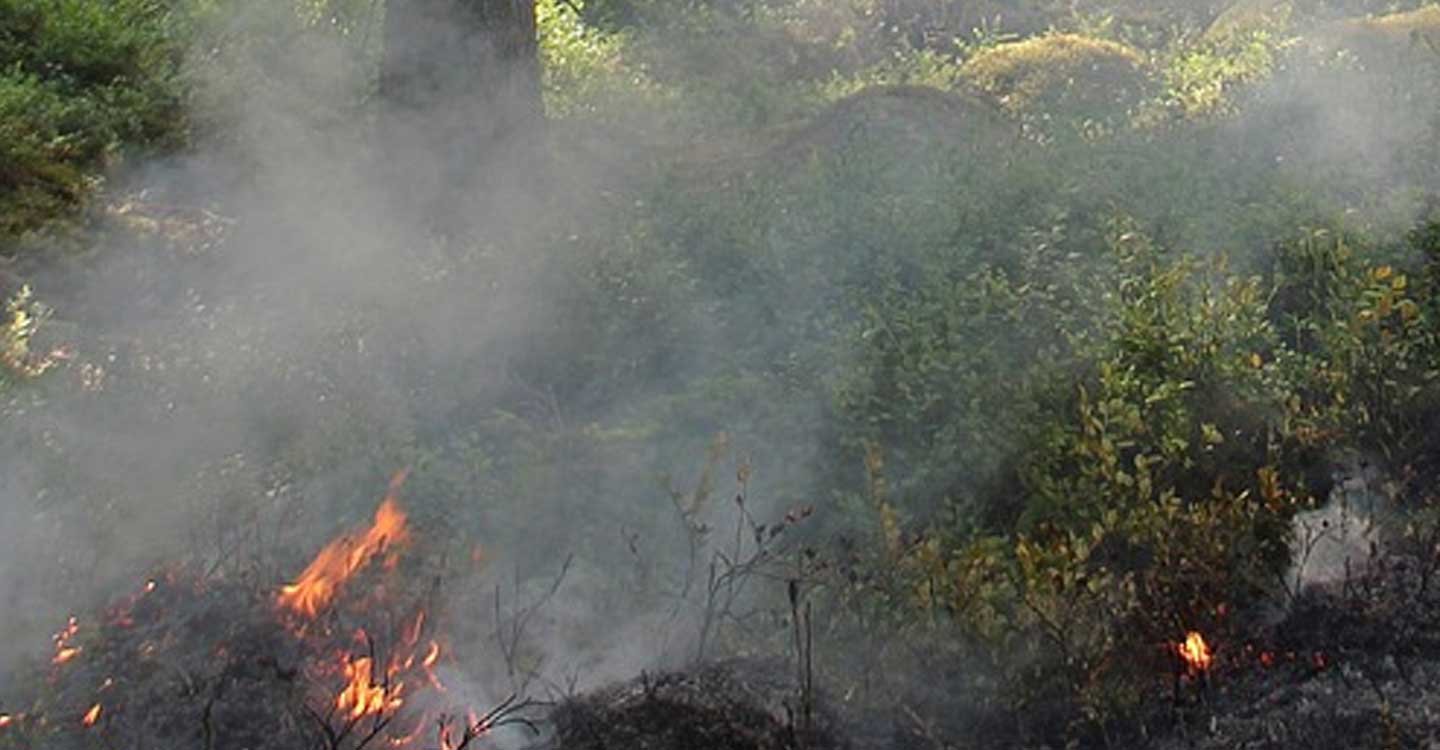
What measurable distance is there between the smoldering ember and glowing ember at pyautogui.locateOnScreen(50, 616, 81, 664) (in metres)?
0.04

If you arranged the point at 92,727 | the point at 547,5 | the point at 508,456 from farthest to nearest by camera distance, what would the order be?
1. the point at 547,5
2. the point at 508,456
3. the point at 92,727

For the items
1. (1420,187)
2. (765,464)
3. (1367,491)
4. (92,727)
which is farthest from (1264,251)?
(92,727)

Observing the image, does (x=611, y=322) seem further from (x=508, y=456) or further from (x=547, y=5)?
(x=547, y=5)

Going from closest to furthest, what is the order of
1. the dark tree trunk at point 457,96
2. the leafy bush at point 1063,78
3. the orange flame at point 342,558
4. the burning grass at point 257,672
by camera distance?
the burning grass at point 257,672
the orange flame at point 342,558
the dark tree trunk at point 457,96
the leafy bush at point 1063,78

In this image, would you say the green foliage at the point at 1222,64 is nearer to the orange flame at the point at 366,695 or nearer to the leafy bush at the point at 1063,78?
the leafy bush at the point at 1063,78

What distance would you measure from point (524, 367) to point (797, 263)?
1.38m

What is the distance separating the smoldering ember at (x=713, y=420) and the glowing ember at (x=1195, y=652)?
18mm

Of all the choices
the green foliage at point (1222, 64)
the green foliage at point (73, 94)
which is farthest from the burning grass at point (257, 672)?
the green foliage at point (1222, 64)

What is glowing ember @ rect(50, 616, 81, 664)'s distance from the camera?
15.9 feet

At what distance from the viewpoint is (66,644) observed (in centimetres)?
492

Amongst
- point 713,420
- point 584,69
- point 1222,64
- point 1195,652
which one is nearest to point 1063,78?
point 1222,64

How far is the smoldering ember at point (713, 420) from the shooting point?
187 inches

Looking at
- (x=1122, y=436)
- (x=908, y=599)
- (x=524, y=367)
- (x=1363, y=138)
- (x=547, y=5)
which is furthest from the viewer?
(x=547, y=5)

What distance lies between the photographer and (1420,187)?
724 cm
